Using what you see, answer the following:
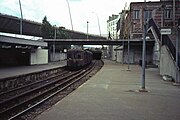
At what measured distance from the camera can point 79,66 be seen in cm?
4372

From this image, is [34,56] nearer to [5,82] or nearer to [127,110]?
[5,82]

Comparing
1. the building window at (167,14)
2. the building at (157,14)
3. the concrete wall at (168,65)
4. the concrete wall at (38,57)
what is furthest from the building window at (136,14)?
the concrete wall at (168,65)

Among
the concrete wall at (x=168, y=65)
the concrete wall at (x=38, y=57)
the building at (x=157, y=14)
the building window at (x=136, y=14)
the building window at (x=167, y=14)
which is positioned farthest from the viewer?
the building window at (x=136, y=14)

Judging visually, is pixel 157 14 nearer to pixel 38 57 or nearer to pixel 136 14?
pixel 136 14

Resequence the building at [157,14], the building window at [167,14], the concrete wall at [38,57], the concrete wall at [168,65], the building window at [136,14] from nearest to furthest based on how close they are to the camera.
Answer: the concrete wall at [168,65]
the concrete wall at [38,57]
the building at [157,14]
the building window at [167,14]
the building window at [136,14]

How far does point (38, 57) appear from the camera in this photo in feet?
179

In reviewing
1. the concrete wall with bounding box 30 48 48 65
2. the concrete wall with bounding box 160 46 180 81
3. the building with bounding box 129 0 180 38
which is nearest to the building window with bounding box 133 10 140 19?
the building with bounding box 129 0 180 38

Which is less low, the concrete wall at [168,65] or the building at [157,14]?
the building at [157,14]

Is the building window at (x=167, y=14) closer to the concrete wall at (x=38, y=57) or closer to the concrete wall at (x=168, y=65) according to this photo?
the concrete wall at (x=38, y=57)

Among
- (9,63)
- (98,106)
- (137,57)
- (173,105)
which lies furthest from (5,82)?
(137,57)

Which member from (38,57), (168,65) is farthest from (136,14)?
(168,65)

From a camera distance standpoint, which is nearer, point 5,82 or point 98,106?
point 98,106

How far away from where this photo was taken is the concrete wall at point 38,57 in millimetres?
51219

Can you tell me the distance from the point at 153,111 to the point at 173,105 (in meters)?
2.02
